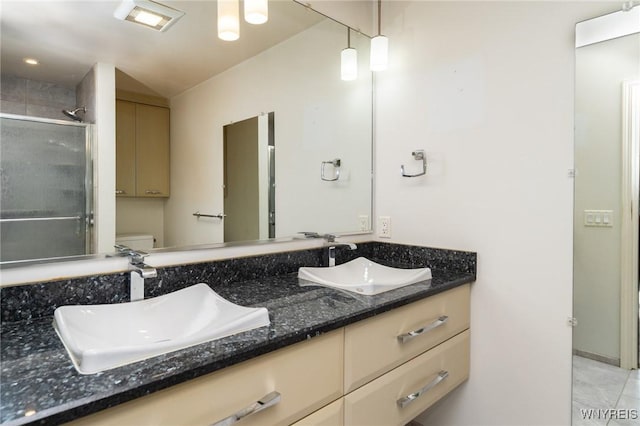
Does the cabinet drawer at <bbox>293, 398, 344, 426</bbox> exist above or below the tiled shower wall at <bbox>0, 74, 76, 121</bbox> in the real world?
below

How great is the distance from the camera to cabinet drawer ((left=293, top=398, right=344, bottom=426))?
95cm

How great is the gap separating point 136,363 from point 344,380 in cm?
57

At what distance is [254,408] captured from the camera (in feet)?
2.69

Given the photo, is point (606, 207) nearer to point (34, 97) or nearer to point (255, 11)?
point (255, 11)

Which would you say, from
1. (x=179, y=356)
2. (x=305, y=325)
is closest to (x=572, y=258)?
(x=305, y=325)

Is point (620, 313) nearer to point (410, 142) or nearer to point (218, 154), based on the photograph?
point (410, 142)

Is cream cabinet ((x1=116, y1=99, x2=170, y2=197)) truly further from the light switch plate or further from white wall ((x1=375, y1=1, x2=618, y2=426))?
the light switch plate

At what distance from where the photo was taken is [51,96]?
3.51ft

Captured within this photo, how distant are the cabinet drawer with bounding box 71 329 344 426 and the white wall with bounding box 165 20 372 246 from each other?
65 cm

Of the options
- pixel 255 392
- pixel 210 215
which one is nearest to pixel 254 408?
pixel 255 392

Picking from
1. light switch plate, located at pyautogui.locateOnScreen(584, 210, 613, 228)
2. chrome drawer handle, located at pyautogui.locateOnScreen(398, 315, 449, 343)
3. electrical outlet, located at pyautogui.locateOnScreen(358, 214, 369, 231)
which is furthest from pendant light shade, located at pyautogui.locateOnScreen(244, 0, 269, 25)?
light switch plate, located at pyautogui.locateOnScreen(584, 210, 613, 228)

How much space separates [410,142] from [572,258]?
0.84 meters

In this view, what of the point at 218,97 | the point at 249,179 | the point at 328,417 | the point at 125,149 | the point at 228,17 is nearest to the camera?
the point at 328,417

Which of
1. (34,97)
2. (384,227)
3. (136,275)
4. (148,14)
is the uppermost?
(148,14)
